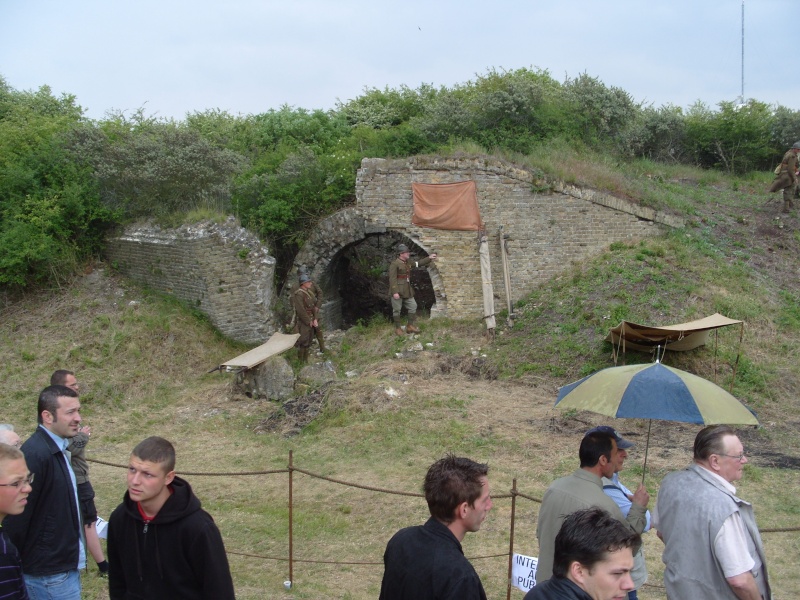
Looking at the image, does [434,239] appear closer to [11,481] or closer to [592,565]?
[11,481]

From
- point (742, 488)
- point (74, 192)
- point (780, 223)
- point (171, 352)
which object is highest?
point (74, 192)

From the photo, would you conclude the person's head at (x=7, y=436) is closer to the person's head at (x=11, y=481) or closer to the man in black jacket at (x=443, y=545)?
the person's head at (x=11, y=481)

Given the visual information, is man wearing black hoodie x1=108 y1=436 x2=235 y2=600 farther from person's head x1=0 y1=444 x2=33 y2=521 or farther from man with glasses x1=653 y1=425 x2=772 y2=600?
man with glasses x1=653 y1=425 x2=772 y2=600

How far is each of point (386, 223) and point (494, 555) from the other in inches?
378

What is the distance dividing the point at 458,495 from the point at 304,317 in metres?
10.7

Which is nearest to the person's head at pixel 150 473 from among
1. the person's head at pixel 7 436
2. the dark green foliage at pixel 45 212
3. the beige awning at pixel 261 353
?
the person's head at pixel 7 436

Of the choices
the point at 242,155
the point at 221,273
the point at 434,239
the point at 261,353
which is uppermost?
the point at 242,155

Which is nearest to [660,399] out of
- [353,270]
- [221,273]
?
[221,273]

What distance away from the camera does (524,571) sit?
215 inches

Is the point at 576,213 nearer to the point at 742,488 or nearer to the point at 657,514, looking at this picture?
the point at 742,488

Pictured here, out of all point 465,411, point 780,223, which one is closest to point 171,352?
point 465,411

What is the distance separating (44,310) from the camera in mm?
14656

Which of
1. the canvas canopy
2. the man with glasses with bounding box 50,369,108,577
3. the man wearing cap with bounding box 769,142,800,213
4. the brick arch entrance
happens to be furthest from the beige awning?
the man wearing cap with bounding box 769,142,800,213

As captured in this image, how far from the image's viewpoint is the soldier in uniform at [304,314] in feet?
45.0
